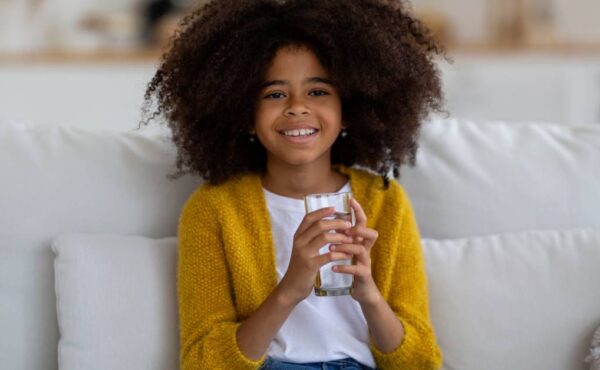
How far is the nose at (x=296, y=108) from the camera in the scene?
1.36m

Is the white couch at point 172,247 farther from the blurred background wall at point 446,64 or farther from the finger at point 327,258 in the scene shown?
the blurred background wall at point 446,64

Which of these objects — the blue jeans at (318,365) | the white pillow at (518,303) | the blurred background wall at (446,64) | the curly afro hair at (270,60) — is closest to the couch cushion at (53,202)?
the curly afro hair at (270,60)

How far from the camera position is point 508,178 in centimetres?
164

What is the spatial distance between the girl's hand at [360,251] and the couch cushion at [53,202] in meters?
0.44

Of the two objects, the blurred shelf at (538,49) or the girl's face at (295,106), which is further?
the blurred shelf at (538,49)

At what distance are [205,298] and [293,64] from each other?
0.39m

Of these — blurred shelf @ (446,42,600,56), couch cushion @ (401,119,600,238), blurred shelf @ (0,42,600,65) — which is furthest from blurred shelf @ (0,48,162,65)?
couch cushion @ (401,119,600,238)

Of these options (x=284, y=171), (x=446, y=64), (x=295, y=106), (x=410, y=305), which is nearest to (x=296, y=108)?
(x=295, y=106)

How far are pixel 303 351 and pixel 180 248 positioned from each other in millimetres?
Result: 258

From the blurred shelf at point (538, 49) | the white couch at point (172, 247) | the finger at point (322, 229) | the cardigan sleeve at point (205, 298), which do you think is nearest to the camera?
the finger at point (322, 229)

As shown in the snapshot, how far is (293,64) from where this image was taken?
1375 mm

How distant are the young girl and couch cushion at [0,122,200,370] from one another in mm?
155

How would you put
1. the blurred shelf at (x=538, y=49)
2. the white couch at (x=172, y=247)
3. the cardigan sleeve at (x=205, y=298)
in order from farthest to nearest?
the blurred shelf at (x=538, y=49) < the white couch at (x=172, y=247) < the cardigan sleeve at (x=205, y=298)

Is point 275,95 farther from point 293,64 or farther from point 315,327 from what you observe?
point 315,327
